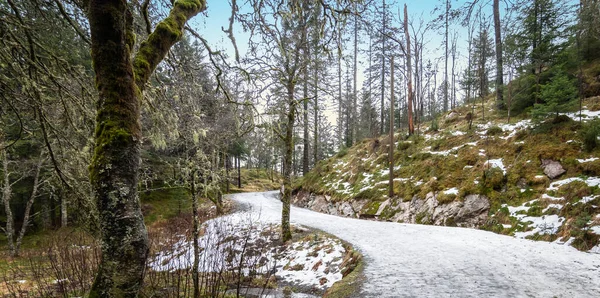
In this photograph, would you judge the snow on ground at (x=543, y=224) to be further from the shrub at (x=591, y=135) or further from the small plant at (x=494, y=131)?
the small plant at (x=494, y=131)

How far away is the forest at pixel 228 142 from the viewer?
1507 millimetres

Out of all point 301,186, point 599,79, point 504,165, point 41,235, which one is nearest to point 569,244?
point 504,165

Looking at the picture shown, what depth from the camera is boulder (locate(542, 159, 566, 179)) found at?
7839 mm

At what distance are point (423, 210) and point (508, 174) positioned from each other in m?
3.06

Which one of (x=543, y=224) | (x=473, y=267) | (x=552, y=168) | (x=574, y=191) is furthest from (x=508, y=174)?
(x=473, y=267)

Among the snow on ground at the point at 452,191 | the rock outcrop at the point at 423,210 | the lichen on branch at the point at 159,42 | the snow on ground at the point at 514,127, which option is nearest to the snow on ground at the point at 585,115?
the snow on ground at the point at 514,127

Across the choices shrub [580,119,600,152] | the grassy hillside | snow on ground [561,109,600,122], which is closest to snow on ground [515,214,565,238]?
the grassy hillside

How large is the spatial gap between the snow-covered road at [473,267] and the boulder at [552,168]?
9.93ft

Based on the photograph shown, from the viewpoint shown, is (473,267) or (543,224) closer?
(473,267)

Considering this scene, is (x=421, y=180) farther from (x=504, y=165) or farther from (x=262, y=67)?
(x=262, y=67)

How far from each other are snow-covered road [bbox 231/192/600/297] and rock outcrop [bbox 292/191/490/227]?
4.41 feet

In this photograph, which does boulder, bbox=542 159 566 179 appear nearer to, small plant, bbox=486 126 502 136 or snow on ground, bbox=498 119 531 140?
snow on ground, bbox=498 119 531 140

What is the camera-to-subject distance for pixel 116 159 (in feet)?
4.57

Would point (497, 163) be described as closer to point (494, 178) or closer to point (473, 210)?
point (494, 178)
